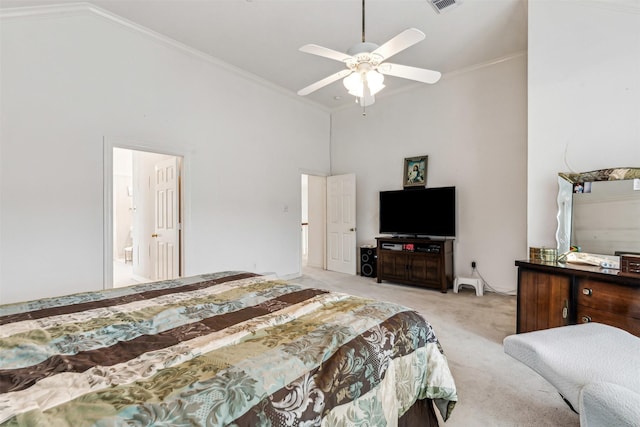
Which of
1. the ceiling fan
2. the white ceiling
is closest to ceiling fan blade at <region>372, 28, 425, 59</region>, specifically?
the ceiling fan

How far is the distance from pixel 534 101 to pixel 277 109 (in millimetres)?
3595

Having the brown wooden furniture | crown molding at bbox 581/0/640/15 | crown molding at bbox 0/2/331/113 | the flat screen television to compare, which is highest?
crown molding at bbox 0/2/331/113

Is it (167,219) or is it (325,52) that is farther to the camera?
(167,219)

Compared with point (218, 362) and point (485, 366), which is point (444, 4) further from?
point (218, 362)

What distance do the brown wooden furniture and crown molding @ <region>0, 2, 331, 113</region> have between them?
133 inches

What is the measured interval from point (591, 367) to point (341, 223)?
461 cm

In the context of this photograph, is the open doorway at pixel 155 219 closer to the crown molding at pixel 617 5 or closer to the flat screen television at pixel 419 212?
the flat screen television at pixel 419 212

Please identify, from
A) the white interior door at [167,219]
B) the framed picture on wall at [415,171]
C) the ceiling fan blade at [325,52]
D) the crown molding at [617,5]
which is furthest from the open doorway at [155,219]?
the crown molding at [617,5]

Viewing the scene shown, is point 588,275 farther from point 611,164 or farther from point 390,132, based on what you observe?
point 390,132

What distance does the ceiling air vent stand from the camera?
2943 millimetres

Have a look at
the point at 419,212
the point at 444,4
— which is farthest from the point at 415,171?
the point at 444,4

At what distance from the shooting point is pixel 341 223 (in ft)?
18.8

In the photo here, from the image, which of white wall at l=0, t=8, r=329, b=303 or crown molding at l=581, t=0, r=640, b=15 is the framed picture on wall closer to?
white wall at l=0, t=8, r=329, b=303

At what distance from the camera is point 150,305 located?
1.48 meters
